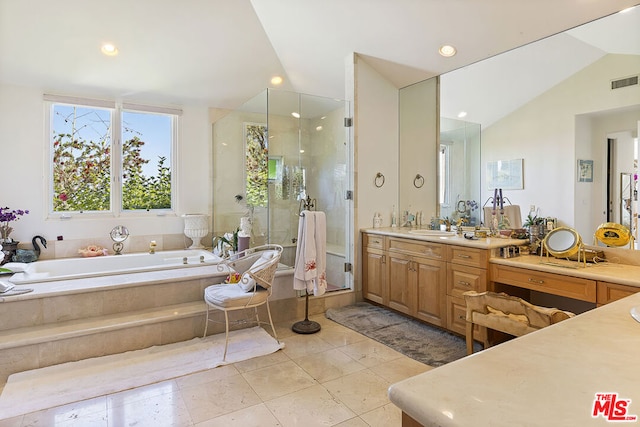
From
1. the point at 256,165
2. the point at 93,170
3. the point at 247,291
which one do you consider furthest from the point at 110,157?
the point at 247,291

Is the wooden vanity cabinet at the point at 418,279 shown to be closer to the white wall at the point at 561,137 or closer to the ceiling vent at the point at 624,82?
the white wall at the point at 561,137

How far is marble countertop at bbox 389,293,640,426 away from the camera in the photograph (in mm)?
619

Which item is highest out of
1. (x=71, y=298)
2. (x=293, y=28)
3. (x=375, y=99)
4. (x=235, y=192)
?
(x=293, y=28)

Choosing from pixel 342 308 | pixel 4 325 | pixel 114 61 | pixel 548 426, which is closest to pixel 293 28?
pixel 114 61

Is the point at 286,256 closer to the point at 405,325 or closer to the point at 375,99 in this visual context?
the point at 405,325

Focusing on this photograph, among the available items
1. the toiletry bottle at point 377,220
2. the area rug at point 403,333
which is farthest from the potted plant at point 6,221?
the toiletry bottle at point 377,220

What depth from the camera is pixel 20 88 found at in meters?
4.11

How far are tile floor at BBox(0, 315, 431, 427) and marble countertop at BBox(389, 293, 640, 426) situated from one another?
136 centimetres

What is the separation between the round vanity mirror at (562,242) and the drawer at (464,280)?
1.58 ft

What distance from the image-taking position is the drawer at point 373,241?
12.2 feet

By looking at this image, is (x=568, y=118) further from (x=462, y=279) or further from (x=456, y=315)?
(x=456, y=315)

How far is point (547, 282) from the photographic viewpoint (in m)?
2.40

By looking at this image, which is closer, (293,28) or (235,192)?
(293,28)

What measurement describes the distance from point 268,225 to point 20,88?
3190 millimetres
